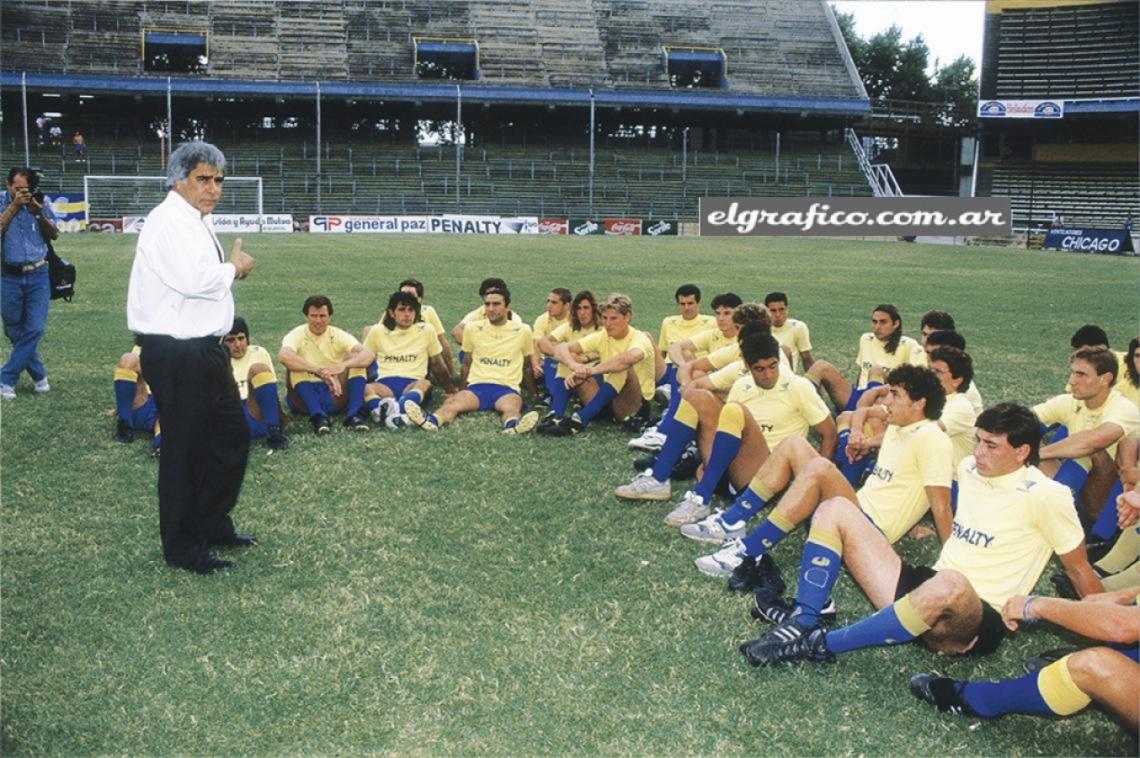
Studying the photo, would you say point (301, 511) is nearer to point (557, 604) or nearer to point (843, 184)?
point (557, 604)

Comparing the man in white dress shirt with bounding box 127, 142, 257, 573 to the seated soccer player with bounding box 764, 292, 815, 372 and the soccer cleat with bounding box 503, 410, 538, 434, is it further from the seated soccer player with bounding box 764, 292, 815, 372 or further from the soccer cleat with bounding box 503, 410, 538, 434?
the seated soccer player with bounding box 764, 292, 815, 372

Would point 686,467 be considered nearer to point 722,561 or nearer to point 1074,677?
point 722,561

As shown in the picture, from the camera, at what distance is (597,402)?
30.7 ft

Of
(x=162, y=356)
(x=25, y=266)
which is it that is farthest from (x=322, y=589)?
(x=25, y=266)

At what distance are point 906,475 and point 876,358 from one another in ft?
12.6

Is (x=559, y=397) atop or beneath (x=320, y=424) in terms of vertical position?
atop

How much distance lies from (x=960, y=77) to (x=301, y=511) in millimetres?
88489

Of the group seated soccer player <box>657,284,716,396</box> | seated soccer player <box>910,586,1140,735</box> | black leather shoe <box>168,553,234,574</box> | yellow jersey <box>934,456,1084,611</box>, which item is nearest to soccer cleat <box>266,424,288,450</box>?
black leather shoe <box>168,553,234,574</box>

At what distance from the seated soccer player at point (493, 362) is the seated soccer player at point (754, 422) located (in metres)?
2.79

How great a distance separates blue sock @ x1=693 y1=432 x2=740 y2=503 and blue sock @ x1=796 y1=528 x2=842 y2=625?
174cm

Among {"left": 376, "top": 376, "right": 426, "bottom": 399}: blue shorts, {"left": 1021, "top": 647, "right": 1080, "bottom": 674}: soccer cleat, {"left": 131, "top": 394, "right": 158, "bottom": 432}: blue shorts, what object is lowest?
{"left": 1021, "top": 647, "right": 1080, "bottom": 674}: soccer cleat

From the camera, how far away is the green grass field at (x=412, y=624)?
13.6ft

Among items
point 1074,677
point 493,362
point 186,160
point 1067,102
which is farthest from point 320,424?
point 1067,102

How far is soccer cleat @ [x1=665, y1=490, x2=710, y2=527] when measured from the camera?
6.70 m
